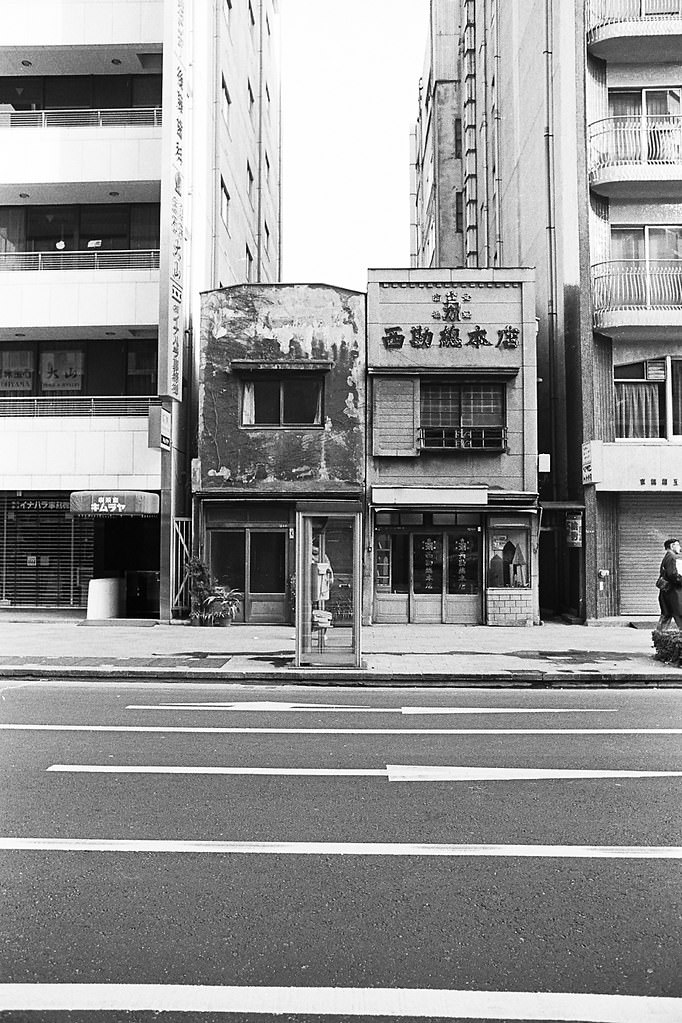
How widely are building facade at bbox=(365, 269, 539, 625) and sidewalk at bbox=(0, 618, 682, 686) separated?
1.34 metres

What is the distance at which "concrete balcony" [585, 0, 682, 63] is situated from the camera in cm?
2228

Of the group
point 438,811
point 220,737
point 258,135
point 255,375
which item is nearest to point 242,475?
point 255,375

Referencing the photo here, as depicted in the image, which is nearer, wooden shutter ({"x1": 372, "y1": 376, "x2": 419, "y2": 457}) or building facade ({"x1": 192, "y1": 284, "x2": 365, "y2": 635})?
building facade ({"x1": 192, "y1": 284, "x2": 365, "y2": 635})

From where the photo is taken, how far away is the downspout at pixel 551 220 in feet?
81.0

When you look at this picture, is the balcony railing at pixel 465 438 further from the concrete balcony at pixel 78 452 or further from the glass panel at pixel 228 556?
the concrete balcony at pixel 78 452

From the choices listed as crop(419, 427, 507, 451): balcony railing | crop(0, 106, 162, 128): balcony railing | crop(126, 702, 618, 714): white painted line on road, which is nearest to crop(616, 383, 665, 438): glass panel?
crop(419, 427, 507, 451): balcony railing

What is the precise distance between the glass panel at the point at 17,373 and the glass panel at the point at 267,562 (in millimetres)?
7462

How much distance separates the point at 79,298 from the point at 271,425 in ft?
18.6

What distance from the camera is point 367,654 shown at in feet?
52.5

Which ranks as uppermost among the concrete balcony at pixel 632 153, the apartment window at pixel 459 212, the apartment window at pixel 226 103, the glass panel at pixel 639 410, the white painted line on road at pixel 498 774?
the apartment window at pixel 459 212

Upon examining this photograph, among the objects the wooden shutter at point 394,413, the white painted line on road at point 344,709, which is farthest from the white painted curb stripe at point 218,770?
the wooden shutter at point 394,413

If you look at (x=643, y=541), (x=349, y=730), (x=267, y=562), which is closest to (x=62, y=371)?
(x=267, y=562)

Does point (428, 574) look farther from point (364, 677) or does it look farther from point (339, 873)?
point (339, 873)

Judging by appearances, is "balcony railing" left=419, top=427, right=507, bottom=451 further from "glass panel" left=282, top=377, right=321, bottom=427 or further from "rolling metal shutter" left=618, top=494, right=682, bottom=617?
"rolling metal shutter" left=618, top=494, right=682, bottom=617
